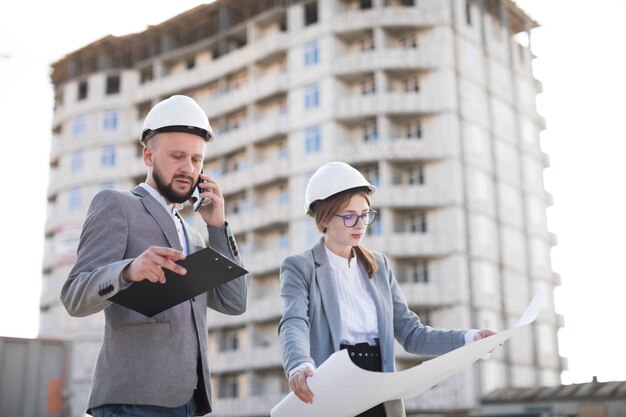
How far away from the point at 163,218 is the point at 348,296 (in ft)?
4.33

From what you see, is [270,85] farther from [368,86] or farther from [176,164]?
[176,164]

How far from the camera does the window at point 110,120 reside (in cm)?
5125

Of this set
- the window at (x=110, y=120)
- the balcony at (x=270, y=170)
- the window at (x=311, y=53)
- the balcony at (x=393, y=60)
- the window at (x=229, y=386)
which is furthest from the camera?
the window at (x=110, y=120)

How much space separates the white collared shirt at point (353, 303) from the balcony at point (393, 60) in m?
A: 36.7

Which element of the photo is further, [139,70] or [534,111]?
[139,70]

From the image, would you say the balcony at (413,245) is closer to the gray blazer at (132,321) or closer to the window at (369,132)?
the window at (369,132)

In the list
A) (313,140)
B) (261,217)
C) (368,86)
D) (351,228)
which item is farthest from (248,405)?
(351,228)

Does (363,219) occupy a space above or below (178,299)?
above

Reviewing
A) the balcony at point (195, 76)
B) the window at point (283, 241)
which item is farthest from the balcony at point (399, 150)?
the balcony at point (195, 76)

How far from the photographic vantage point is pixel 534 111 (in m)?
47.8

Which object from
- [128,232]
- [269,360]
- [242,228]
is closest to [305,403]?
[128,232]

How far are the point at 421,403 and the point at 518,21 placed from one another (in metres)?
24.8

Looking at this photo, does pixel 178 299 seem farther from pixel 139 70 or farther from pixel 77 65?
pixel 77 65

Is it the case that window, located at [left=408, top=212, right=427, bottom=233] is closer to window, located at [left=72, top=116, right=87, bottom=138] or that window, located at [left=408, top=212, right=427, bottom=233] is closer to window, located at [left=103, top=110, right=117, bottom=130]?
window, located at [left=103, top=110, right=117, bottom=130]
